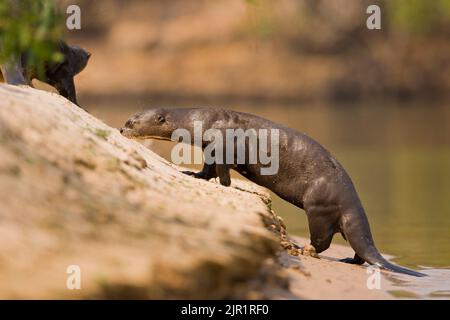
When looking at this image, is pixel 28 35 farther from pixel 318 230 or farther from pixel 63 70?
pixel 63 70

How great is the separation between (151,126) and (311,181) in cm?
174

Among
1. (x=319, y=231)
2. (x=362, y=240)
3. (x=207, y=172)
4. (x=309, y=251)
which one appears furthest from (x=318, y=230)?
(x=207, y=172)

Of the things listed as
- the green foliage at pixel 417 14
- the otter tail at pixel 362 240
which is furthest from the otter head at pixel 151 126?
the green foliage at pixel 417 14

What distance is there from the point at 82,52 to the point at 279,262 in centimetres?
485

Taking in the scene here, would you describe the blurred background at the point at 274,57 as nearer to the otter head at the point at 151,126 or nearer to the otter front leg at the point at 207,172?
the otter head at the point at 151,126

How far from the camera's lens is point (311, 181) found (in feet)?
29.4

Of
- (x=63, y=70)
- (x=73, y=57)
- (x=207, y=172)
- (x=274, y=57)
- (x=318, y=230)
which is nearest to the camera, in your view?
(x=318, y=230)

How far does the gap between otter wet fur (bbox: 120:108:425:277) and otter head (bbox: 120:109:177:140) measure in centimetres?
9

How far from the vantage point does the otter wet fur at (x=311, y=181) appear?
8.86 m

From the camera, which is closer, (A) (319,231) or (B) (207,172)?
(A) (319,231)

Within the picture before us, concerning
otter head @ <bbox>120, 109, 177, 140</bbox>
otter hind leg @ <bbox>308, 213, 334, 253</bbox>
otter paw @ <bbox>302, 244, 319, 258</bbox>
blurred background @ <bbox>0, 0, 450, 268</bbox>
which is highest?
blurred background @ <bbox>0, 0, 450, 268</bbox>

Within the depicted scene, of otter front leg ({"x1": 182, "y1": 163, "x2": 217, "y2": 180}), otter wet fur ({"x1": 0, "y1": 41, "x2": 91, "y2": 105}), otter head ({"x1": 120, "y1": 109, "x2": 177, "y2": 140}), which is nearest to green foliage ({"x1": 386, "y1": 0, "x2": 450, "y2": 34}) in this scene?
otter wet fur ({"x1": 0, "y1": 41, "x2": 91, "y2": 105})

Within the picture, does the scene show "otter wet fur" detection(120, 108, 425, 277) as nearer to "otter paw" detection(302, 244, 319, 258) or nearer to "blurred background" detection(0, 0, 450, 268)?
"otter paw" detection(302, 244, 319, 258)

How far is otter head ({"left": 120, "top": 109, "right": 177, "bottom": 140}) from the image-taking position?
9539mm
